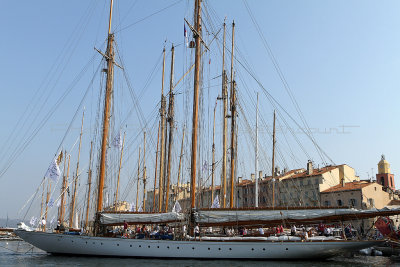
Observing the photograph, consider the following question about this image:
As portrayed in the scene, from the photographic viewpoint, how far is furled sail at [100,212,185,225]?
29.0 m

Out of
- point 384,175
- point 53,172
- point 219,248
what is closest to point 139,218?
point 219,248

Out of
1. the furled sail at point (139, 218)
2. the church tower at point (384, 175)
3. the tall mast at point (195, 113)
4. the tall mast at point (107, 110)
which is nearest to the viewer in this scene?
the furled sail at point (139, 218)

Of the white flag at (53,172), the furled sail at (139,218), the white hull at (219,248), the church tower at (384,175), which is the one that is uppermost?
the church tower at (384,175)

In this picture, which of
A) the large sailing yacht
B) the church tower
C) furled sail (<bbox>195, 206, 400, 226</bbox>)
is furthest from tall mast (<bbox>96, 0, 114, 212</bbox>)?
the church tower

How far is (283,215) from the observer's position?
1090 inches

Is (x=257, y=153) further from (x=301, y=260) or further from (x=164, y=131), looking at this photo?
(x=301, y=260)

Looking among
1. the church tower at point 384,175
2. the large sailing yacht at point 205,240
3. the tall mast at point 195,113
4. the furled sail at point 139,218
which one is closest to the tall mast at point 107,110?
the furled sail at point 139,218

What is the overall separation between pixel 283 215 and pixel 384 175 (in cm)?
6650

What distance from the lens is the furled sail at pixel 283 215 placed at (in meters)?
27.6

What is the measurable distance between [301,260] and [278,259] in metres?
1.88

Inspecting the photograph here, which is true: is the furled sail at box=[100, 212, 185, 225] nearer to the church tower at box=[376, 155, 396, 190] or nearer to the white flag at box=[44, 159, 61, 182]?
the white flag at box=[44, 159, 61, 182]

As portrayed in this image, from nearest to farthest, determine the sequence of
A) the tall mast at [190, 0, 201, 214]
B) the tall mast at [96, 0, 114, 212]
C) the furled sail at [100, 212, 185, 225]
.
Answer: the furled sail at [100, 212, 185, 225], the tall mast at [190, 0, 201, 214], the tall mast at [96, 0, 114, 212]

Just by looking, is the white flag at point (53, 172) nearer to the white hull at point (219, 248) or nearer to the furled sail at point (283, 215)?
the white hull at point (219, 248)

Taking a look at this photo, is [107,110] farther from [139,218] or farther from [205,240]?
[205,240]
